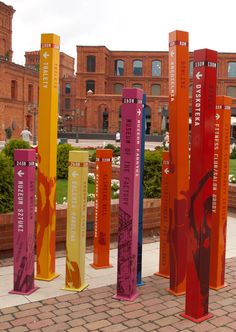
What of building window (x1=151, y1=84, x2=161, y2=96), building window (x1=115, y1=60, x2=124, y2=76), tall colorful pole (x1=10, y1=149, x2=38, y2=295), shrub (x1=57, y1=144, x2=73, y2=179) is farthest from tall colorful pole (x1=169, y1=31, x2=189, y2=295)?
building window (x1=115, y1=60, x2=124, y2=76)

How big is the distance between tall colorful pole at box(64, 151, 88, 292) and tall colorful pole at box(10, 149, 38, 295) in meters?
0.46

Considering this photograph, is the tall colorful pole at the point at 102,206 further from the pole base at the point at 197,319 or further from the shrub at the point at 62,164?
the shrub at the point at 62,164

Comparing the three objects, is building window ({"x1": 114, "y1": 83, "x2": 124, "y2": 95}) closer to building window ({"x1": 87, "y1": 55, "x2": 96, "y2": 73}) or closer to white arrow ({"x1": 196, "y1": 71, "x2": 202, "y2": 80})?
building window ({"x1": 87, "y1": 55, "x2": 96, "y2": 73})

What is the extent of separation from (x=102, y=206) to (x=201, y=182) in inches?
81.0

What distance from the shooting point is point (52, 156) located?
5758 mm

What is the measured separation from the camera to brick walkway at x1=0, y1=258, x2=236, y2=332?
14.6ft

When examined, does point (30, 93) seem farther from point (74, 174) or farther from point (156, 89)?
point (74, 174)

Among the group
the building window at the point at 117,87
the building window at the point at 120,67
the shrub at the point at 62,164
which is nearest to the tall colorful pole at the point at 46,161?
the shrub at the point at 62,164

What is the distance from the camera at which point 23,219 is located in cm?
516

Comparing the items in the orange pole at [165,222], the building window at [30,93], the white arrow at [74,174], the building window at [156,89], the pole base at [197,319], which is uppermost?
the building window at [156,89]

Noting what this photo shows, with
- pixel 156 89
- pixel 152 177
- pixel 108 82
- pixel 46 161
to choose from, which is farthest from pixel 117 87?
pixel 46 161

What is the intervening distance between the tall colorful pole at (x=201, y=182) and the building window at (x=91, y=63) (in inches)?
2313

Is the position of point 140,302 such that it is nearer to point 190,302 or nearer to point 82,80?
point 190,302

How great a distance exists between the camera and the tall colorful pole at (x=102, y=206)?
250 inches
